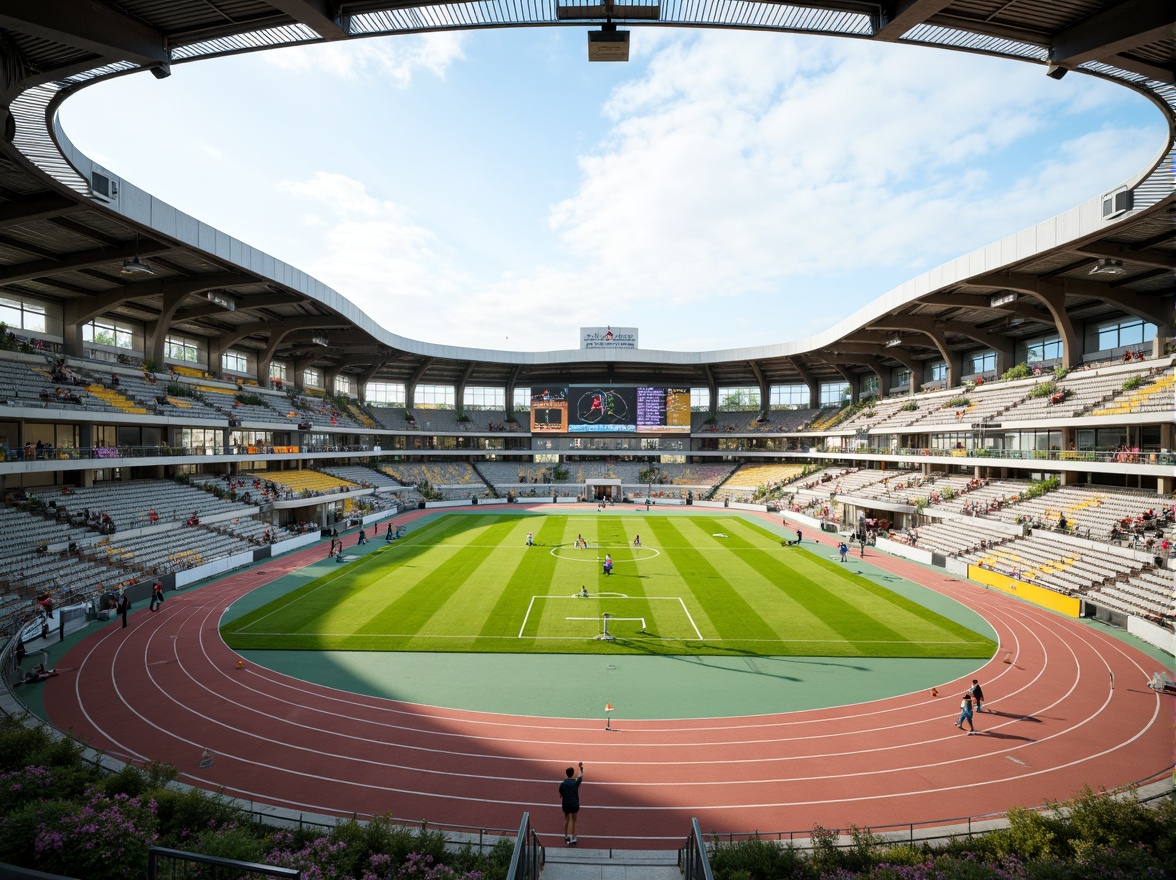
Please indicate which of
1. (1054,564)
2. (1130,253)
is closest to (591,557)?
(1054,564)

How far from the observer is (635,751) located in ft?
42.2

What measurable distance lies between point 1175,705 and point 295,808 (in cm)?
2205

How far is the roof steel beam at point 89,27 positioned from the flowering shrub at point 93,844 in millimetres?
13480

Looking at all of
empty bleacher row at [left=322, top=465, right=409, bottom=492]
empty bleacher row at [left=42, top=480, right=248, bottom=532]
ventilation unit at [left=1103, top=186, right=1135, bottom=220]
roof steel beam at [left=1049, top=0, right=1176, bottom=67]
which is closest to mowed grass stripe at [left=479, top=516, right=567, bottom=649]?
empty bleacher row at [left=42, top=480, right=248, bottom=532]

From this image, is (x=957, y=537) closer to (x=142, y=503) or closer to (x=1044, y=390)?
(x=1044, y=390)

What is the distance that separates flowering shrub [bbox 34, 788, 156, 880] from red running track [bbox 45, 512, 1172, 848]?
3951mm

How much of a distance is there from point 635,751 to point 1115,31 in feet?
57.8

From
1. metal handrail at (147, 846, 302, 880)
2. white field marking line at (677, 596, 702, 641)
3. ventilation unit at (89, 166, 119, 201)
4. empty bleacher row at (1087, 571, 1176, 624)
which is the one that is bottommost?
white field marking line at (677, 596, 702, 641)

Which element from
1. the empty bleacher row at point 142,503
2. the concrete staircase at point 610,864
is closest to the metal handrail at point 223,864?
the concrete staircase at point 610,864

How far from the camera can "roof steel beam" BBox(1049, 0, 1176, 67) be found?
33.3 ft

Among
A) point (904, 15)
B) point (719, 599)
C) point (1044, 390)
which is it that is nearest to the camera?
point (904, 15)

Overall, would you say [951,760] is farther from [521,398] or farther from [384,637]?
[521,398]

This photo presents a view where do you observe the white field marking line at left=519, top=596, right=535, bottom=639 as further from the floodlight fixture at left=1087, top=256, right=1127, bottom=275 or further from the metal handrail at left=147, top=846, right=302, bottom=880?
the floodlight fixture at left=1087, top=256, right=1127, bottom=275

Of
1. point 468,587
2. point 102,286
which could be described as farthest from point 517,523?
point 102,286
